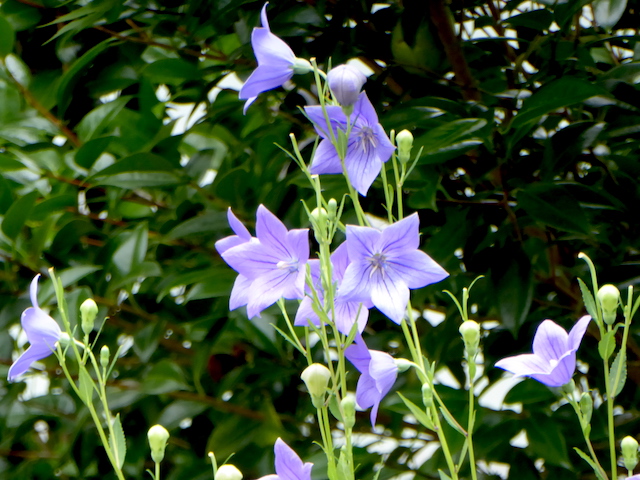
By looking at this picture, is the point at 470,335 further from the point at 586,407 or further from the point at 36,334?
the point at 36,334

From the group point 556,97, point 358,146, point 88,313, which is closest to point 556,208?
point 556,97

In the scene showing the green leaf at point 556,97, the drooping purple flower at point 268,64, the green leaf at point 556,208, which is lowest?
the green leaf at point 556,208

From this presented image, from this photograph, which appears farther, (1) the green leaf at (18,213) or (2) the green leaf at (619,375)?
(1) the green leaf at (18,213)

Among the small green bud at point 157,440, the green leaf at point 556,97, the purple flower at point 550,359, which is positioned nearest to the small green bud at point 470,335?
the purple flower at point 550,359

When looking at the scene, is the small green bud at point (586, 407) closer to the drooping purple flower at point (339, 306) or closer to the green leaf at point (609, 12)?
the drooping purple flower at point (339, 306)

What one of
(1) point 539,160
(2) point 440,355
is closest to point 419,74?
(1) point 539,160

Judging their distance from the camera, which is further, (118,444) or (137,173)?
(137,173)

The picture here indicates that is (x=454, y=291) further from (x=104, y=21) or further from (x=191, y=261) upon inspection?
(x=104, y=21)
